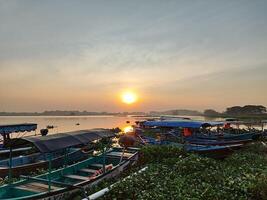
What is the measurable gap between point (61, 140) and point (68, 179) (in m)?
2.37

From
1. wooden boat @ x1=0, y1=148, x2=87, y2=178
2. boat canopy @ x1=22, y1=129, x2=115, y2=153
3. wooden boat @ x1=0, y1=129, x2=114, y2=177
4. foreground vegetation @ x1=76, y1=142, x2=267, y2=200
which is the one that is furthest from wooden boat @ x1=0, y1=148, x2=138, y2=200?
wooden boat @ x1=0, y1=148, x2=87, y2=178

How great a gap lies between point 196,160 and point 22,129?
1330 centimetres

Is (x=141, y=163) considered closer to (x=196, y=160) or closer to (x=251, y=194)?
(x=196, y=160)

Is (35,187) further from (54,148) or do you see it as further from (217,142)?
(217,142)

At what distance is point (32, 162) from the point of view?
49.5ft

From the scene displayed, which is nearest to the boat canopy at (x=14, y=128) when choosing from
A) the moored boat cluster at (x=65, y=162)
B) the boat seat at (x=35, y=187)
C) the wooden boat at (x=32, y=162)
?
the moored boat cluster at (x=65, y=162)

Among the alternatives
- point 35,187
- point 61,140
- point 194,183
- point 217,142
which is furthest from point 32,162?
point 217,142

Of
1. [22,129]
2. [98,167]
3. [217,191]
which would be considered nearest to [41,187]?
[98,167]

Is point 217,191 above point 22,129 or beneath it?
beneath

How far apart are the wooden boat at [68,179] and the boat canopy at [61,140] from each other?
0.99 metres

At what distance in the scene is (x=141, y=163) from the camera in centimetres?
1438

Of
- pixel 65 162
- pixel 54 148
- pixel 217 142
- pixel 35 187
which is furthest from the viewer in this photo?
pixel 217 142

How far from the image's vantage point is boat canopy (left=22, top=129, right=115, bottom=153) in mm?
8125

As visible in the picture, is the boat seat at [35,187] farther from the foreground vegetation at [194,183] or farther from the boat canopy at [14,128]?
the boat canopy at [14,128]
